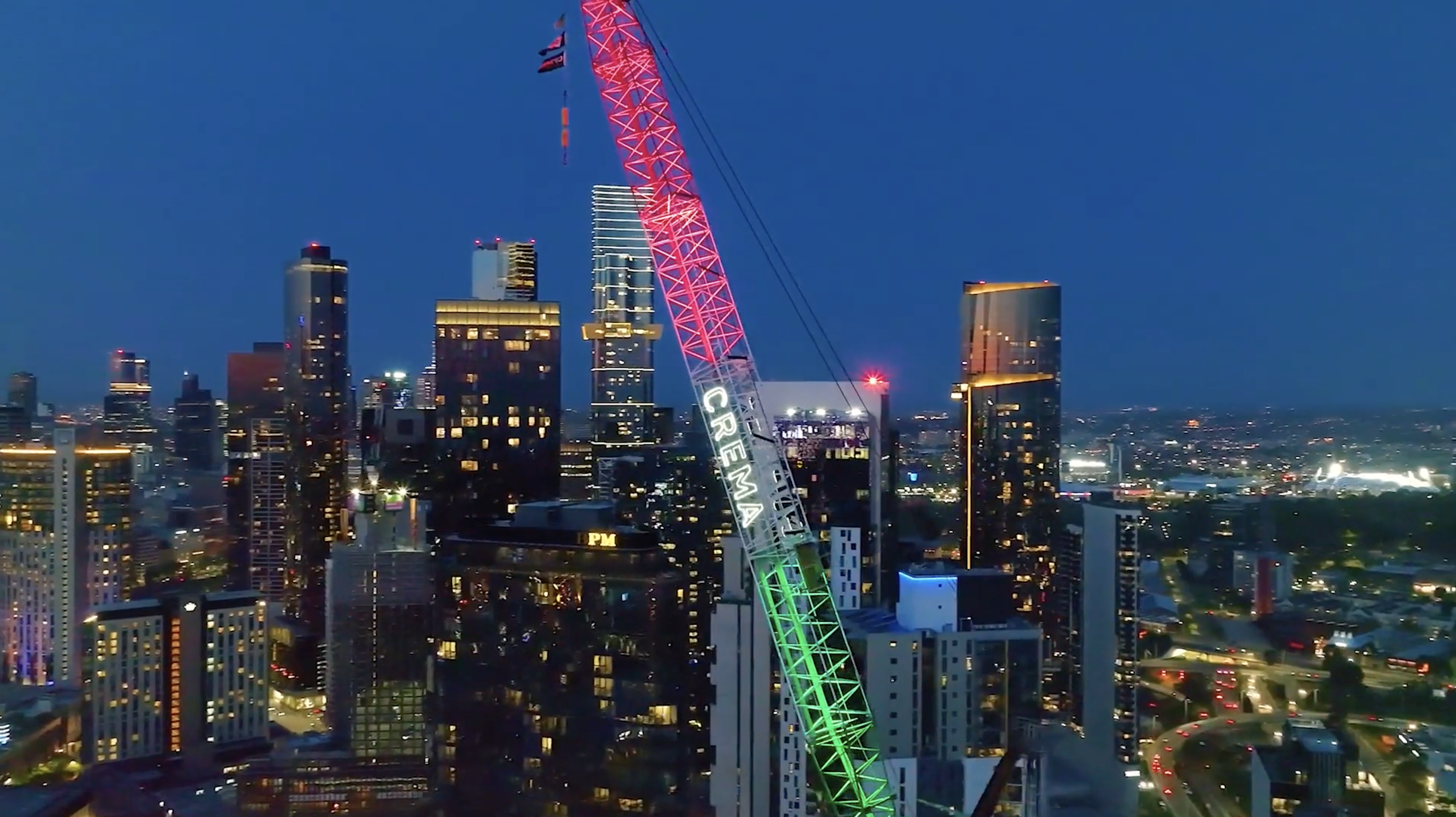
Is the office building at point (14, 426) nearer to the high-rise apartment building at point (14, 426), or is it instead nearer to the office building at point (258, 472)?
the high-rise apartment building at point (14, 426)

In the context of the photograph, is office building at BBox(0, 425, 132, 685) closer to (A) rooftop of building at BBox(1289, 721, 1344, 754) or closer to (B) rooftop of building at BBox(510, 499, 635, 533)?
(B) rooftop of building at BBox(510, 499, 635, 533)

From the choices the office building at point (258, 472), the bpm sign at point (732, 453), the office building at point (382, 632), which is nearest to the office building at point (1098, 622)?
the bpm sign at point (732, 453)

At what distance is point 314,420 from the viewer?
14.3 metres

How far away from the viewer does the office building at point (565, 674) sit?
8.20m

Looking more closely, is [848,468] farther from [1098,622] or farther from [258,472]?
[258,472]

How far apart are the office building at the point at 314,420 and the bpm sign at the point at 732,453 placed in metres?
7.07

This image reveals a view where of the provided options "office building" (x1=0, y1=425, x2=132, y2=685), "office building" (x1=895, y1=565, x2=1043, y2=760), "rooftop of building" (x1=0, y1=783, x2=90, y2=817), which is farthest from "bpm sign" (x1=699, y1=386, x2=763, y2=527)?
"office building" (x1=0, y1=425, x2=132, y2=685)

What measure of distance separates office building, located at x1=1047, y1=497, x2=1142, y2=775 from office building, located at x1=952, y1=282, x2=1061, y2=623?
28 centimetres

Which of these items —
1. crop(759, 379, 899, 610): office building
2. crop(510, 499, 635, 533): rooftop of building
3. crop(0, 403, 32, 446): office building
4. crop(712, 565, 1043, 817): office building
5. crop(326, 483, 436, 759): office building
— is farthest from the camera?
crop(510, 499, 635, 533): rooftop of building

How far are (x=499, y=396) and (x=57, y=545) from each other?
18.7 ft

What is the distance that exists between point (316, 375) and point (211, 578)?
14.1 ft

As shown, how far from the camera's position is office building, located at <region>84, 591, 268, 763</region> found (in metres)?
9.29

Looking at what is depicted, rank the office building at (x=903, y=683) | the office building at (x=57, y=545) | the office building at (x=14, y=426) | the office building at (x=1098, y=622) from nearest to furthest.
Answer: the office building at (x=903, y=683) → the office building at (x=1098, y=622) → the office building at (x=14, y=426) → the office building at (x=57, y=545)

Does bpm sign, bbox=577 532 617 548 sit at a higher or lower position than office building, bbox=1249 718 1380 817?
higher
